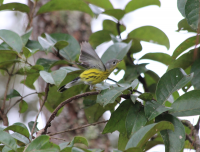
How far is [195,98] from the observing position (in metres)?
1.16

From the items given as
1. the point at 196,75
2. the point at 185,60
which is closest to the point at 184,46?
the point at 185,60

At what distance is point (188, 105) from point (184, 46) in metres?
0.67

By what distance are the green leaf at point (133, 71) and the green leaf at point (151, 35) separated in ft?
1.36

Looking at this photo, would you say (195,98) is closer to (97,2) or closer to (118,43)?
(118,43)

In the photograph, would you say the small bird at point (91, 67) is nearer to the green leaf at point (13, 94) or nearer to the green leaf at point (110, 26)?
the green leaf at point (13, 94)

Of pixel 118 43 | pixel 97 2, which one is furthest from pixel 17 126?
pixel 97 2

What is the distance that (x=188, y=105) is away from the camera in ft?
3.80

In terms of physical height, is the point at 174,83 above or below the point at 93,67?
above

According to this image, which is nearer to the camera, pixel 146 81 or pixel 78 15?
pixel 146 81

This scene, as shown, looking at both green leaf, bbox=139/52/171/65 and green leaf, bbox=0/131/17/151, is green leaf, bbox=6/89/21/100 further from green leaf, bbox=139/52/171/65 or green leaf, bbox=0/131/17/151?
green leaf, bbox=139/52/171/65

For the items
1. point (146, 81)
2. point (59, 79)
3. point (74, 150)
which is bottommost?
point (146, 81)

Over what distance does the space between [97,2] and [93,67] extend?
0.70m

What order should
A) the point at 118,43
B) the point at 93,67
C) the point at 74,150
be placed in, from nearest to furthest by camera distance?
the point at 74,150, the point at 118,43, the point at 93,67

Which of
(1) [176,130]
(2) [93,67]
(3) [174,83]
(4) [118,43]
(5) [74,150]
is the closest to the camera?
(5) [74,150]
